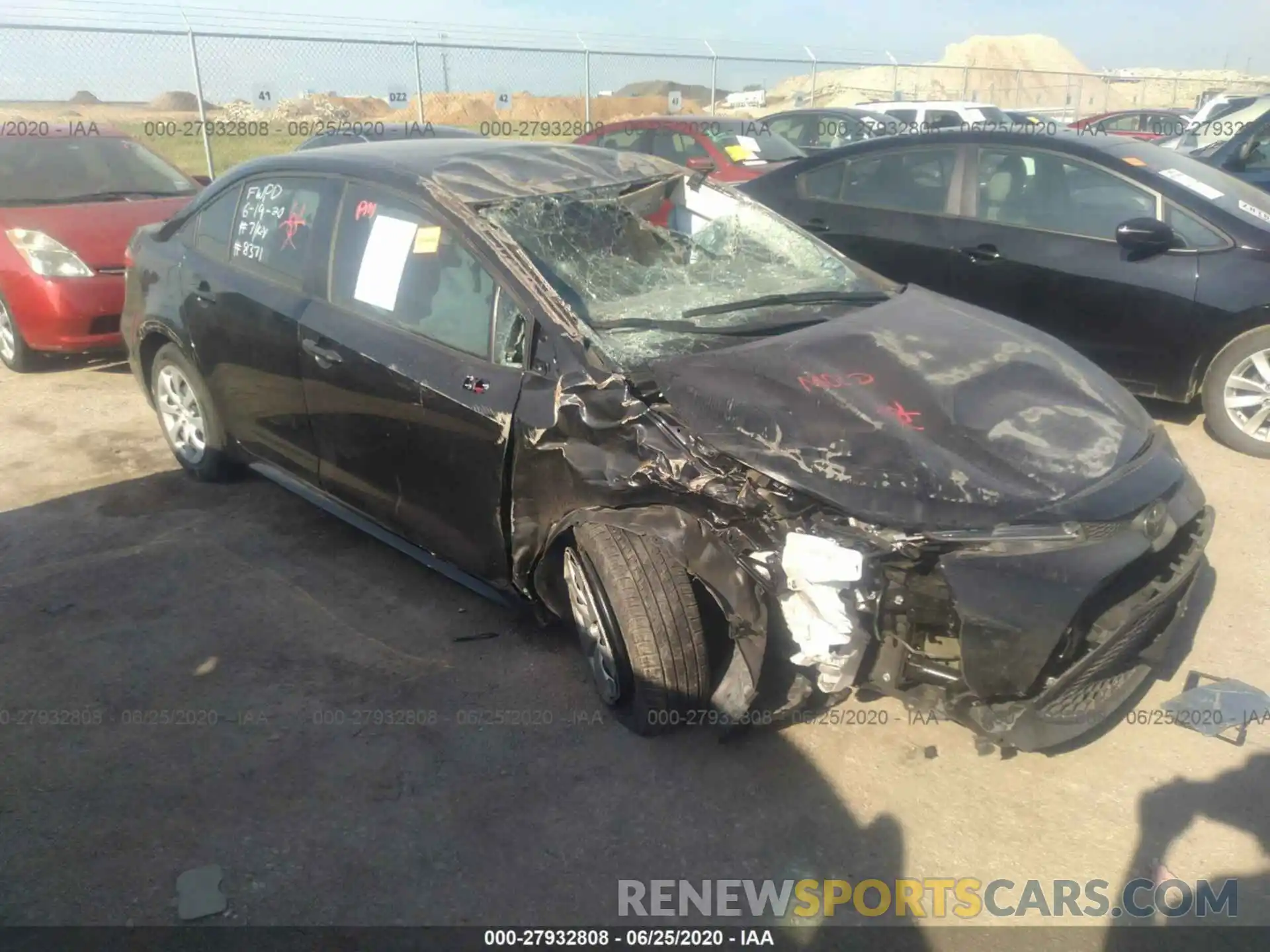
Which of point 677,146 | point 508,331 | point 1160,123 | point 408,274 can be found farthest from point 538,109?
point 508,331

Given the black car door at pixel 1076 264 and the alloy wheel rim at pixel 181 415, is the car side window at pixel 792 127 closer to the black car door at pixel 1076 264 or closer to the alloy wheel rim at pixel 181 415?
the black car door at pixel 1076 264

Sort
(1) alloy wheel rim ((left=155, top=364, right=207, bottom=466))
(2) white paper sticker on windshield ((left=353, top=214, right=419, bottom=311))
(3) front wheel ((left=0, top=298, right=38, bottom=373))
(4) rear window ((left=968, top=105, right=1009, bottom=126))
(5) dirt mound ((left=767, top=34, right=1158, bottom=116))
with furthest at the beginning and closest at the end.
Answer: (5) dirt mound ((left=767, top=34, right=1158, bottom=116)), (4) rear window ((left=968, top=105, right=1009, bottom=126)), (3) front wheel ((left=0, top=298, right=38, bottom=373)), (1) alloy wheel rim ((left=155, top=364, right=207, bottom=466)), (2) white paper sticker on windshield ((left=353, top=214, right=419, bottom=311))

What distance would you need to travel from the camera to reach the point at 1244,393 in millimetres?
5262

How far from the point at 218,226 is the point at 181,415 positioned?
105 cm

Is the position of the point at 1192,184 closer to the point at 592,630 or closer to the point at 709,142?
the point at 592,630

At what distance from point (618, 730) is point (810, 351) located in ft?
4.47

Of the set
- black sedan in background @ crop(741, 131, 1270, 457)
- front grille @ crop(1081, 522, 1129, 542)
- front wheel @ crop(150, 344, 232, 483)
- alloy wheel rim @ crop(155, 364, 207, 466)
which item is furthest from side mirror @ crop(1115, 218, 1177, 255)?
alloy wheel rim @ crop(155, 364, 207, 466)

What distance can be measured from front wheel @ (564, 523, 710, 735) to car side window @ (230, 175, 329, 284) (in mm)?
1872

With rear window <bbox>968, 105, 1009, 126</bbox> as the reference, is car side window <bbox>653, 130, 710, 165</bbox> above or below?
below

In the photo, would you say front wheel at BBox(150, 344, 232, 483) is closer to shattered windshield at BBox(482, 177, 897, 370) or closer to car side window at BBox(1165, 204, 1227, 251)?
shattered windshield at BBox(482, 177, 897, 370)

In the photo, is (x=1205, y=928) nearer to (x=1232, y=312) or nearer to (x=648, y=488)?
(x=648, y=488)

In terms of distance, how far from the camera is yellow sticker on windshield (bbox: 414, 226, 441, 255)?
11.5 ft

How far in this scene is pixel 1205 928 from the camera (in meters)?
2.47

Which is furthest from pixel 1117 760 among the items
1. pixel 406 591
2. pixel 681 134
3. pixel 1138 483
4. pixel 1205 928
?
pixel 681 134
